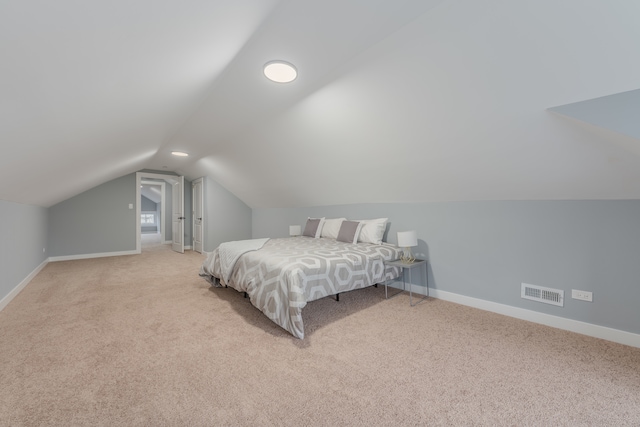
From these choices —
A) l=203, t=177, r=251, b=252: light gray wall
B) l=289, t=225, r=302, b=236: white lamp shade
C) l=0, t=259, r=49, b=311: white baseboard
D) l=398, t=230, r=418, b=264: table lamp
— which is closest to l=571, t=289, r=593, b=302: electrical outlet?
l=398, t=230, r=418, b=264: table lamp

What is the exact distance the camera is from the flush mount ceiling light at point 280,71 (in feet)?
6.51

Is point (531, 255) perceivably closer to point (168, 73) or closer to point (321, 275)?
point (321, 275)

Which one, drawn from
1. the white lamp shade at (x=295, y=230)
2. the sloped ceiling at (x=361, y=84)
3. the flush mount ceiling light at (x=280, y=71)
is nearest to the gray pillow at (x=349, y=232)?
the sloped ceiling at (x=361, y=84)

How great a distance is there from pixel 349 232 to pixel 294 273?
65.2 inches

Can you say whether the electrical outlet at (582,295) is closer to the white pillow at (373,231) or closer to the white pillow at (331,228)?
the white pillow at (373,231)

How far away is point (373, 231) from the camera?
143 inches

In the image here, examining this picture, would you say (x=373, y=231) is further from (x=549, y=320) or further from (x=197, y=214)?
(x=197, y=214)

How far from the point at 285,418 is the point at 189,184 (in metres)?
7.17

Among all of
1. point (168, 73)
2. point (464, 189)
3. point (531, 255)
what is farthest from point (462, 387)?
point (168, 73)

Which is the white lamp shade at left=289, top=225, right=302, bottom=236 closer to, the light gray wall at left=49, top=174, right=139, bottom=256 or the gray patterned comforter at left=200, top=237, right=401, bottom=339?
the gray patterned comforter at left=200, top=237, right=401, bottom=339

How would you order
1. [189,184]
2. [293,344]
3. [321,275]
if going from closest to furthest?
[293,344], [321,275], [189,184]

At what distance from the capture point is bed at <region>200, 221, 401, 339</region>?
7.34 feet

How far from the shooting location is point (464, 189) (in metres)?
2.87

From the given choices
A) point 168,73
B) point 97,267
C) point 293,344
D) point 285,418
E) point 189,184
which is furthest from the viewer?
point 189,184
